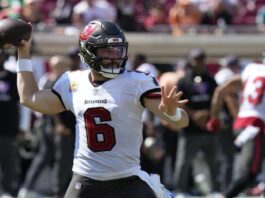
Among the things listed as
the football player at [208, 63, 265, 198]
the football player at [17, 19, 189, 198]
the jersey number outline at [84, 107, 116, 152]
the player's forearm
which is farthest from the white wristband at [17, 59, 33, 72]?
the football player at [208, 63, 265, 198]

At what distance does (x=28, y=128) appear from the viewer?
10.3 meters

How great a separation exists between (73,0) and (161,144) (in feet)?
Answer: 11.8

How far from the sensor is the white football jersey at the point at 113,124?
509 centimetres

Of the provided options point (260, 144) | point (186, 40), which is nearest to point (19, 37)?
point (260, 144)

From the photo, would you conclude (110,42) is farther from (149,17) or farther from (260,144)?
(149,17)

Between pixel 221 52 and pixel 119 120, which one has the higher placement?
pixel 119 120

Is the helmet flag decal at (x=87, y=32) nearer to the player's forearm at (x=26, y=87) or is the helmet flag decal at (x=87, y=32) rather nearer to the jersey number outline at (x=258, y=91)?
the player's forearm at (x=26, y=87)

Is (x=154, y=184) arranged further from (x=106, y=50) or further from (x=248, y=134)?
(x=248, y=134)

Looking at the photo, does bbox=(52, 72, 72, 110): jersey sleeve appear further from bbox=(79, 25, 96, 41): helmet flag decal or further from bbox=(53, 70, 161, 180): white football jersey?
bbox=(79, 25, 96, 41): helmet flag decal

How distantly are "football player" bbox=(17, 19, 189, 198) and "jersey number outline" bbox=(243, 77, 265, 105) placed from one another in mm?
3140

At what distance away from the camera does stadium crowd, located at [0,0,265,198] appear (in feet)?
29.8

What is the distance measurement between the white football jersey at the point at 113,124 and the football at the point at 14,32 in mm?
522

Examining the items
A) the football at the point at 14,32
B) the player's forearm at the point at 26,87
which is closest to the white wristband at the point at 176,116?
the player's forearm at the point at 26,87

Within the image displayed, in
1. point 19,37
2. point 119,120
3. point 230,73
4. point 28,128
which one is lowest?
point 28,128
